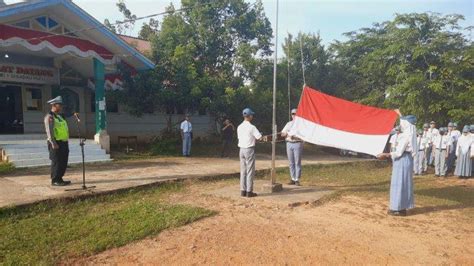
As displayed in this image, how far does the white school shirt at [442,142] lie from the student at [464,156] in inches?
14.5

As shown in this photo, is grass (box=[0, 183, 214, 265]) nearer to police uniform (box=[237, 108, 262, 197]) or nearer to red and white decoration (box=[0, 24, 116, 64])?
police uniform (box=[237, 108, 262, 197])

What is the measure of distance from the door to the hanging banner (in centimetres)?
73

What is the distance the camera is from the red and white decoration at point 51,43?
36.3 feet

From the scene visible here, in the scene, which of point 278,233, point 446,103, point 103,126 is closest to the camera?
point 278,233

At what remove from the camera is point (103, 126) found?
13.2 meters

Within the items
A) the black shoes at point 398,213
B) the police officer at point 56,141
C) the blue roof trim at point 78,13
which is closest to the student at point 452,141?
the black shoes at point 398,213

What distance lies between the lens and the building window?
14.9 m

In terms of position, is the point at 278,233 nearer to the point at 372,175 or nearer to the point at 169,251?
the point at 169,251

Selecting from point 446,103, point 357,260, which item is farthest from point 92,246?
point 446,103

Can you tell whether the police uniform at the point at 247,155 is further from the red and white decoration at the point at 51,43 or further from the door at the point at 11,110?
the door at the point at 11,110

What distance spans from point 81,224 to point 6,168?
543 centimetres

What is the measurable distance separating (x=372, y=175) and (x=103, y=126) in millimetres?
9054

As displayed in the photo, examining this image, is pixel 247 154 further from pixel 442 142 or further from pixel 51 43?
pixel 442 142

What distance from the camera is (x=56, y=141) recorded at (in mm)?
7520
